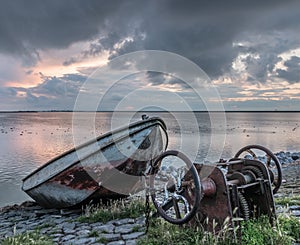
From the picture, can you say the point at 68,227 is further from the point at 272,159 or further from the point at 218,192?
the point at 272,159

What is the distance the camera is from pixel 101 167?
723 cm

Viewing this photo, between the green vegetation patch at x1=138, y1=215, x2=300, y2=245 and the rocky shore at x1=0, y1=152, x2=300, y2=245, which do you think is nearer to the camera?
the green vegetation patch at x1=138, y1=215, x2=300, y2=245

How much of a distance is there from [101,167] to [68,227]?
1.43m

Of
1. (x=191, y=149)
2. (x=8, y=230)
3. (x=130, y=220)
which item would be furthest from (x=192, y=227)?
(x=191, y=149)

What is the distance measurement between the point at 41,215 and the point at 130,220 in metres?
2.62

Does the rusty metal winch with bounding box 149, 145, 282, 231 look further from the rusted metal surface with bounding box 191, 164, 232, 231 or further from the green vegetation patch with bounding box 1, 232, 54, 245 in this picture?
the green vegetation patch with bounding box 1, 232, 54, 245

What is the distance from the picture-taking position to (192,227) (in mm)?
4992

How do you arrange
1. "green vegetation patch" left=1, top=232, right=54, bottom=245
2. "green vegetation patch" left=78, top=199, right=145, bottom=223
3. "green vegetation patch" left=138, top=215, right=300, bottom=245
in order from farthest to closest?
"green vegetation patch" left=78, top=199, right=145, bottom=223 < "green vegetation patch" left=1, top=232, right=54, bottom=245 < "green vegetation patch" left=138, top=215, right=300, bottom=245

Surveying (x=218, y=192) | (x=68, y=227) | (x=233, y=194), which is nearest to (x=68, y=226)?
(x=68, y=227)

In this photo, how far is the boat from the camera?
7246mm

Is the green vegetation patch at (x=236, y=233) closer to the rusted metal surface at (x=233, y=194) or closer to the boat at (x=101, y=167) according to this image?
the rusted metal surface at (x=233, y=194)

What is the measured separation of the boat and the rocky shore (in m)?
0.47

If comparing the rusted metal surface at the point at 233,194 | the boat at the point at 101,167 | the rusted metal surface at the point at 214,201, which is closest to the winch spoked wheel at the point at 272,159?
the rusted metal surface at the point at 233,194

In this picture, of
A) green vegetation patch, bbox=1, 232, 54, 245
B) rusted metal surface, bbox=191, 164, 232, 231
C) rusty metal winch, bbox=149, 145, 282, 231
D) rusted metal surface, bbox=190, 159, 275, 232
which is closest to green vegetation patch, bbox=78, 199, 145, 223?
green vegetation patch, bbox=1, 232, 54, 245
